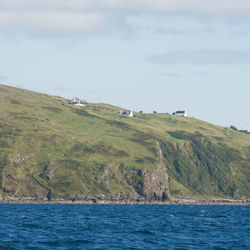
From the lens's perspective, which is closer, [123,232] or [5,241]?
[5,241]

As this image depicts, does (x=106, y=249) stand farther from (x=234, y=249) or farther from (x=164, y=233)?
(x=164, y=233)

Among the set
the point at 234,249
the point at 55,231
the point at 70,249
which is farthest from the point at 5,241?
the point at 234,249

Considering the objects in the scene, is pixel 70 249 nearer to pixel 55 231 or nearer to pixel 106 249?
pixel 106 249

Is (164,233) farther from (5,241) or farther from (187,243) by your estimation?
(5,241)

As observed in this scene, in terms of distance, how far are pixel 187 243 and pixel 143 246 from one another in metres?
7.83

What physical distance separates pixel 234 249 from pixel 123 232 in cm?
2355

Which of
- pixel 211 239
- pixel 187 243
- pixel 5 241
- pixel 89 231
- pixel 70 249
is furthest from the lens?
pixel 89 231

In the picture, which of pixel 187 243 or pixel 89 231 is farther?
pixel 89 231

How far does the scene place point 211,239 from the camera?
81.2m

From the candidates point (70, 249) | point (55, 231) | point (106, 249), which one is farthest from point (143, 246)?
point (55, 231)

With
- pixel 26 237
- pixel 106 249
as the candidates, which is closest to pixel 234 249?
pixel 106 249

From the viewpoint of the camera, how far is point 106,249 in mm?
66562

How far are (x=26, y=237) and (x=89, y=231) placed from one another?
50.2 ft

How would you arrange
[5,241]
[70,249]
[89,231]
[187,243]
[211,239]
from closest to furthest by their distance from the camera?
1. [70,249]
2. [5,241]
3. [187,243]
4. [211,239]
5. [89,231]
